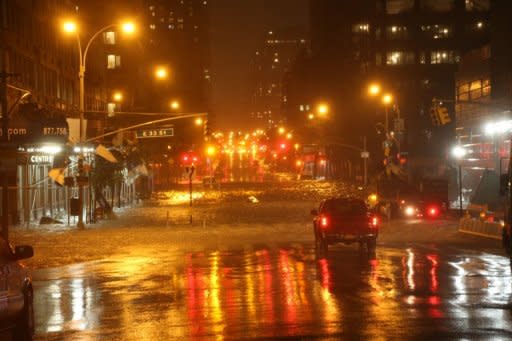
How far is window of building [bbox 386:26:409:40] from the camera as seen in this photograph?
124m

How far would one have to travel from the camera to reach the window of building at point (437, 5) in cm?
12394

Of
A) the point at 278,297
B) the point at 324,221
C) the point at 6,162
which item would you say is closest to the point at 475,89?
the point at 324,221

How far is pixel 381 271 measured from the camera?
2072 cm

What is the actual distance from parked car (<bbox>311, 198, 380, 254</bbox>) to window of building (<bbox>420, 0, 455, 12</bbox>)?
341 ft

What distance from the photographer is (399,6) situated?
12394 cm

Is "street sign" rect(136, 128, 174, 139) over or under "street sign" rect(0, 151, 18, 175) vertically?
over

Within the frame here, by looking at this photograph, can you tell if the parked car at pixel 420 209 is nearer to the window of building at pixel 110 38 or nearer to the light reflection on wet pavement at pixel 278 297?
the light reflection on wet pavement at pixel 278 297

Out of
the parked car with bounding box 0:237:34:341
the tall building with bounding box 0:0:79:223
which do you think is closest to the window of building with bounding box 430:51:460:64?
the tall building with bounding box 0:0:79:223

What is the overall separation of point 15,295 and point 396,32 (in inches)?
4682

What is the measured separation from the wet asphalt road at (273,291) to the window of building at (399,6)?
318 ft

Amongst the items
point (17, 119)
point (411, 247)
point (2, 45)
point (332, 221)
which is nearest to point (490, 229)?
point (411, 247)

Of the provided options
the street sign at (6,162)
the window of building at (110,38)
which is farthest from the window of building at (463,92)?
the window of building at (110,38)

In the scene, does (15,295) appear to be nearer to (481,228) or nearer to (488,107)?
(481,228)

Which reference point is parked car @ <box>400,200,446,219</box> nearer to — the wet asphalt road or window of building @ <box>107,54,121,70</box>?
the wet asphalt road
